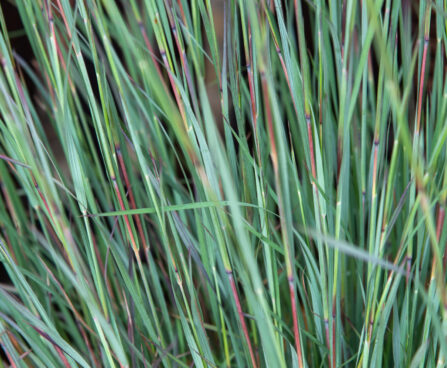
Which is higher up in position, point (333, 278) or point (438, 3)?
point (438, 3)

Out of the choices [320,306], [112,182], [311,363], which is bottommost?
[311,363]

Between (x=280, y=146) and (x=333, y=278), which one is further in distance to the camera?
(x=333, y=278)

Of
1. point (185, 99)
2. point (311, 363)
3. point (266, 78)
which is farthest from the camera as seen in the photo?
point (311, 363)

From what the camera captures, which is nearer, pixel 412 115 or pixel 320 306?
pixel 320 306

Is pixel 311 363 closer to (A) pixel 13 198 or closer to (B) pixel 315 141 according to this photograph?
(B) pixel 315 141

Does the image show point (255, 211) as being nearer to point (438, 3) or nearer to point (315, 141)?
point (315, 141)

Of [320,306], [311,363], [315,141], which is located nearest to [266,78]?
[315,141]

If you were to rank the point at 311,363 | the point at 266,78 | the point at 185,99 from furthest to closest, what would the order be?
1. the point at 311,363
2. the point at 185,99
3. the point at 266,78

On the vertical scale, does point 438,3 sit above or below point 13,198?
above

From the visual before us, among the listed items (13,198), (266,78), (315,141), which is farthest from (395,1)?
(13,198)
